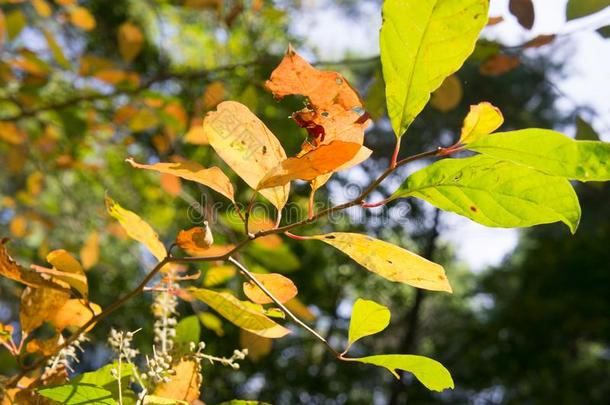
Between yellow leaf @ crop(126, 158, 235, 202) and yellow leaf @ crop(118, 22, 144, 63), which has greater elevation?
yellow leaf @ crop(126, 158, 235, 202)

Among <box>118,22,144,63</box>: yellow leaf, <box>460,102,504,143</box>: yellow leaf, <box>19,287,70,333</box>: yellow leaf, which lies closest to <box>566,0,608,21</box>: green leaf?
<box>460,102,504,143</box>: yellow leaf

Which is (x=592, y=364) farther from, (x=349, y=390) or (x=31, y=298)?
(x=31, y=298)

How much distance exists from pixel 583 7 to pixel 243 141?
592 millimetres

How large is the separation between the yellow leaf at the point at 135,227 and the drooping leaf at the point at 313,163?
126mm

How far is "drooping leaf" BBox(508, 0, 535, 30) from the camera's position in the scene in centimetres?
90

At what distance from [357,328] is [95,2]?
4.80 m

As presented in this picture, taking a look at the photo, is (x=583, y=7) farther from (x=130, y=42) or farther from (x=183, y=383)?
(x=130, y=42)

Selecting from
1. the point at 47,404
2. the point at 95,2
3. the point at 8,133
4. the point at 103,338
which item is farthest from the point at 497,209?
the point at 95,2

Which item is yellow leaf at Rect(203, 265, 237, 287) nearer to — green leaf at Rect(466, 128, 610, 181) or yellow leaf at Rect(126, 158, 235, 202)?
yellow leaf at Rect(126, 158, 235, 202)

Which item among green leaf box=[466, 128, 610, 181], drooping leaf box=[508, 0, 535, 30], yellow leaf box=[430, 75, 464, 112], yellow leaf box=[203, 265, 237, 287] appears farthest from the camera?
yellow leaf box=[430, 75, 464, 112]

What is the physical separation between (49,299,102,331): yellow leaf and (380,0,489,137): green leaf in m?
0.32

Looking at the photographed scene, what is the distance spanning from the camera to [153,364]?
1.44 ft

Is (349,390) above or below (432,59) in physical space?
below

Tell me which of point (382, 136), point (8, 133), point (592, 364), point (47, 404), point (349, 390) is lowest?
point (592, 364)
